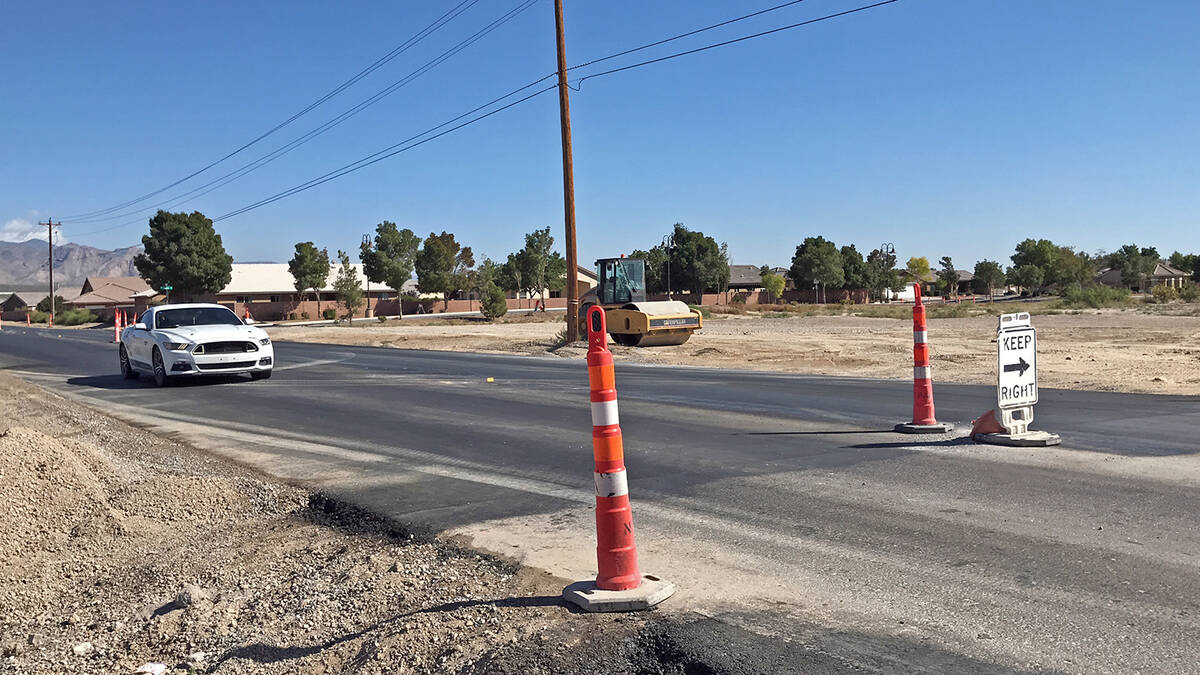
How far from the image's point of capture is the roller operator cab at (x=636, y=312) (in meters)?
27.7

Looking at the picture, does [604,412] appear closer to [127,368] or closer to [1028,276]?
[127,368]

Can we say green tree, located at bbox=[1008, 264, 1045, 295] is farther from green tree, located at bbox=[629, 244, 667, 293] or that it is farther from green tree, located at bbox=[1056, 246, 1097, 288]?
green tree, located at bbox=[629, 244, 667, 293]

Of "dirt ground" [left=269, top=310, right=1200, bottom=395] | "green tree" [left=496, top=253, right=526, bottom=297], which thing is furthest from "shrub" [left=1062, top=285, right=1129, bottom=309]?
"green tree" [left=496, top=253, right=526, bottom=297]

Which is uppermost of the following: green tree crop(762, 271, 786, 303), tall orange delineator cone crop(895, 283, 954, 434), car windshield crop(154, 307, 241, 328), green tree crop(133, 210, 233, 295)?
green tree crop(133, 210, 233, 295)

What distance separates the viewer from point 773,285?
12056 centimetres

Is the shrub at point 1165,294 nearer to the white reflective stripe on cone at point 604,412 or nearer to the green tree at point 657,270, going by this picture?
the green tree at point 657,270

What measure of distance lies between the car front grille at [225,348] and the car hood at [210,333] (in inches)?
3.4

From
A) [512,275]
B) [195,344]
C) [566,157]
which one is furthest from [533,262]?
[195,344]

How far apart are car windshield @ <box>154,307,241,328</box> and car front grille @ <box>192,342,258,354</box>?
97cm

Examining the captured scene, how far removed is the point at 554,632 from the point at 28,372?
21.4 m

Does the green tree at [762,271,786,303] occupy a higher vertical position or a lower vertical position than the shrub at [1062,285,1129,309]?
higher

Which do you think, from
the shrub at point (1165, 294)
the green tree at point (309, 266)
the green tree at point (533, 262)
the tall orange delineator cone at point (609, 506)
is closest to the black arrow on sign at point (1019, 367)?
the tall orange delineator cone at point (609, 506)

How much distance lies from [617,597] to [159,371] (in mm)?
14553

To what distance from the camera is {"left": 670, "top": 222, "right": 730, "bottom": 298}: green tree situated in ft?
354
